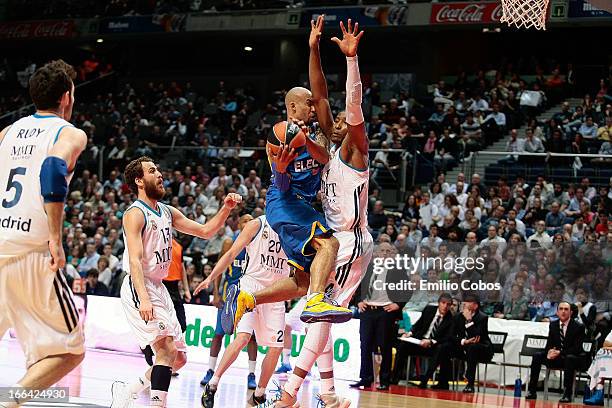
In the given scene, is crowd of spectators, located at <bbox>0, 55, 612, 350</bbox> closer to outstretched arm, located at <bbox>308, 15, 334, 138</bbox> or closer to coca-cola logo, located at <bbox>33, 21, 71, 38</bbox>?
coca-cola logo, located at <bbox>33, 21, 71, 38</bbox>

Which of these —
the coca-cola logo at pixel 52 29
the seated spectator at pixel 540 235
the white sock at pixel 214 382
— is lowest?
the white sock at pixel 214 382

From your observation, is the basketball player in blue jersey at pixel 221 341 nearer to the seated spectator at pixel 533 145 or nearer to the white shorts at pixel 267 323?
the white shorts at pixel 267 323

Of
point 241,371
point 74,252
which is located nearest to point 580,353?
point 241,371

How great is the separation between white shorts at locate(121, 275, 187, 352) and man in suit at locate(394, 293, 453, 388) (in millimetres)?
7089

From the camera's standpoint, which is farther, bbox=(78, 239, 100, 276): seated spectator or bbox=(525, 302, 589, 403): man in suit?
bbox=(78, 239, 100, 276): seated spectator

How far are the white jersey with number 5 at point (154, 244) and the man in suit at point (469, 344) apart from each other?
7168mm

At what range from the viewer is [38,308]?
17.9ft

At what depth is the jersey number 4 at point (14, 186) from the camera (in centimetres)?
566

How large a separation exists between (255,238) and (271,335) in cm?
140

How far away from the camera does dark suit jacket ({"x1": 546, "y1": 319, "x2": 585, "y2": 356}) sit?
531 inches

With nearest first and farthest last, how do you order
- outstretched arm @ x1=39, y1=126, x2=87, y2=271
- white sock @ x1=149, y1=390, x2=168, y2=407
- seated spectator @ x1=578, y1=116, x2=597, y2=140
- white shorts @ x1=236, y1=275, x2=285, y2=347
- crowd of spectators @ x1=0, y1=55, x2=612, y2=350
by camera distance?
outstretched arm @ x1=39, y1=126, x2=87, y2=271
white sock @ x1=149, y1=390, x2=168, y2=407
white shorts @ x1=236, y1=275, x2=285, y2=347
crowd of spectators @ x1=0, y1=55, x2=612, y2=350
seated spectator @ x1=578, y1=116, x2=597, y2=140

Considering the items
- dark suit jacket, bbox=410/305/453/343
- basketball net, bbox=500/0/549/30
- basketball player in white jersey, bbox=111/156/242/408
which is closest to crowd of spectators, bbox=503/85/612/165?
dark suit jacket, bbox=410/305/453/343

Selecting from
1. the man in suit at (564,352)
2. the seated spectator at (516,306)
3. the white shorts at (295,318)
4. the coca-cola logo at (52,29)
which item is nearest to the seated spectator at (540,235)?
the seated spectator at (516,306)

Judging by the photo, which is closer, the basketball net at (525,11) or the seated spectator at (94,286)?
the basketball net at (525,11)
